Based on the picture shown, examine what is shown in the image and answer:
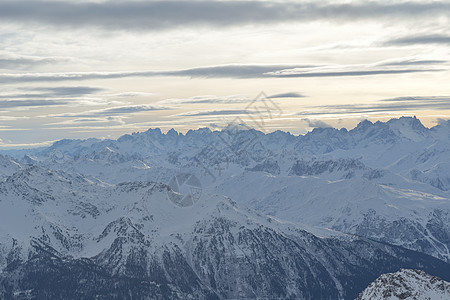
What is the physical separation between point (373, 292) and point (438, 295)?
1645 centimetres

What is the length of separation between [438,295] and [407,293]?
821 cm

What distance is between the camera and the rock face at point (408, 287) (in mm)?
162250

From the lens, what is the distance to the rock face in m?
162

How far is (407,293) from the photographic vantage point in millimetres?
162375

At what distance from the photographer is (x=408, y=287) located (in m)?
164

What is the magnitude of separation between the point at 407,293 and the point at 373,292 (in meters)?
9.44

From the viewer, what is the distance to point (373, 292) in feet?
552

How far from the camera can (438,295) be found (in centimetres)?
16288
